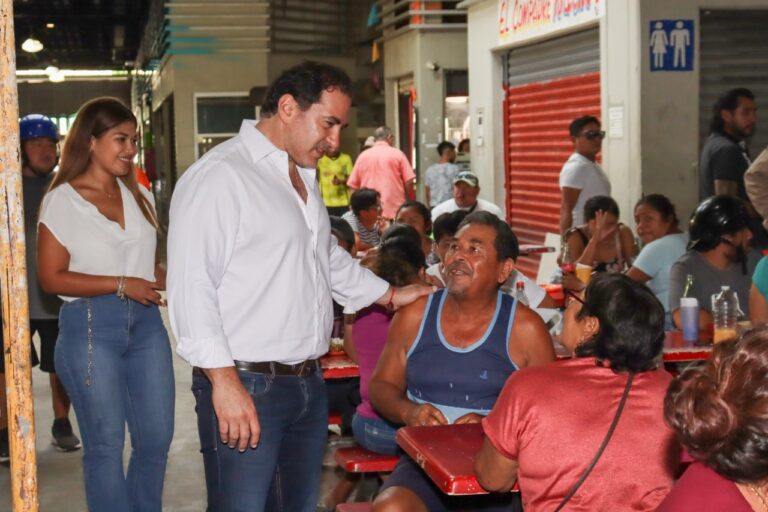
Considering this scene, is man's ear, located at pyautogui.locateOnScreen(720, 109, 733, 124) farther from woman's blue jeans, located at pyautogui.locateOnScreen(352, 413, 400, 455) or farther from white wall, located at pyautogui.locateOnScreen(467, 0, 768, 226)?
woman's blue jeans, located at pyautogui.locateOnScreen(352, 413, 400, 455)

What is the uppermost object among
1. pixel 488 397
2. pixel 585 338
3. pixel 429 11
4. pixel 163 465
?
pixel 429 11

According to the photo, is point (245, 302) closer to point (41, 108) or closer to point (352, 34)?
point (352, 34)

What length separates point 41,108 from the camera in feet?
173

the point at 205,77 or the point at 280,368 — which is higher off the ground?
the point at 205,77

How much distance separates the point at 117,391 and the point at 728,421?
3060 millimetres

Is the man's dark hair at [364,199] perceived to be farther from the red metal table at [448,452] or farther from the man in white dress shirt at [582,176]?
the red metal table at [448,452]

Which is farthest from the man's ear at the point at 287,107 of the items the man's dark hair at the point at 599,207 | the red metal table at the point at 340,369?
the man's dark hair at the point at 599,207

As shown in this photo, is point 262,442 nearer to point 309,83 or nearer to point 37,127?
point 309,83

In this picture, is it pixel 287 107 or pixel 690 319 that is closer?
pixel 287 107

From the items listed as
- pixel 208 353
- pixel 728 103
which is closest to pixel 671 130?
pixel 728 103

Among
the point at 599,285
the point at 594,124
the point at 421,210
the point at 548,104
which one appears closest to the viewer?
the point at 599,285

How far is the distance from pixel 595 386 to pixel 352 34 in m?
20.3

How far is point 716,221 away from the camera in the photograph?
6070 millimetres

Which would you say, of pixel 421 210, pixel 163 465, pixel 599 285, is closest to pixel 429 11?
pixel 421 210
